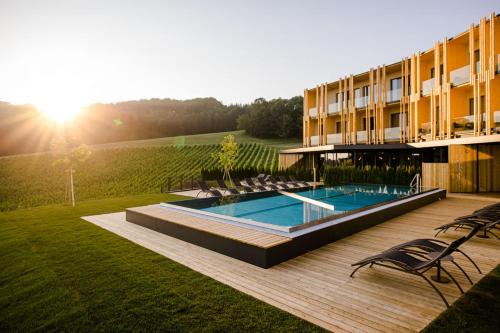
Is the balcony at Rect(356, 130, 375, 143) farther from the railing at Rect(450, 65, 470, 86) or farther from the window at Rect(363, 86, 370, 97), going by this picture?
the railing at Rect(450, 65, 470, 86)

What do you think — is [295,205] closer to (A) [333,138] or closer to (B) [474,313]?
(B) [474,313]

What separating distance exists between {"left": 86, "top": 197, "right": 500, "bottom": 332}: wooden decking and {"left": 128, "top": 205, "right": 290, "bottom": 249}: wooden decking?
1.24 ft

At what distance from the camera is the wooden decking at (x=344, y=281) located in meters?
3.21

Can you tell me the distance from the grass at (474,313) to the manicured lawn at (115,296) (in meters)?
1.30

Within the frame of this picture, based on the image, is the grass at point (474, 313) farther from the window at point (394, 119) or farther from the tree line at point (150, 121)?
the tree line at point (150, 121)

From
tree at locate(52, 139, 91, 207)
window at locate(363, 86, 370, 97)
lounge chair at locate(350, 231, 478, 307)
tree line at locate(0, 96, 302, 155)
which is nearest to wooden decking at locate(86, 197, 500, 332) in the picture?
lounge chair at locate(350, 231, 478, 307)

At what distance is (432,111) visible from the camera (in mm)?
16484

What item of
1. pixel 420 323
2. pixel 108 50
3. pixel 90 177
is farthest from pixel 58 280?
pixel 90 177

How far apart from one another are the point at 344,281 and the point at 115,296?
307 cm

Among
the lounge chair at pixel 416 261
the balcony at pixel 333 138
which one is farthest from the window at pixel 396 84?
the lounge chair at pixel 416 261

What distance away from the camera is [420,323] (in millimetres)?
3049

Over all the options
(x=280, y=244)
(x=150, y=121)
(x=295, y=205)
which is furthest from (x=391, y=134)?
(x=150, y=121)

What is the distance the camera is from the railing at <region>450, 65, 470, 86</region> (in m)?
15.2

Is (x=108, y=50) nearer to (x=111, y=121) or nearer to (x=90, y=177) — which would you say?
(x=90, y=177)
